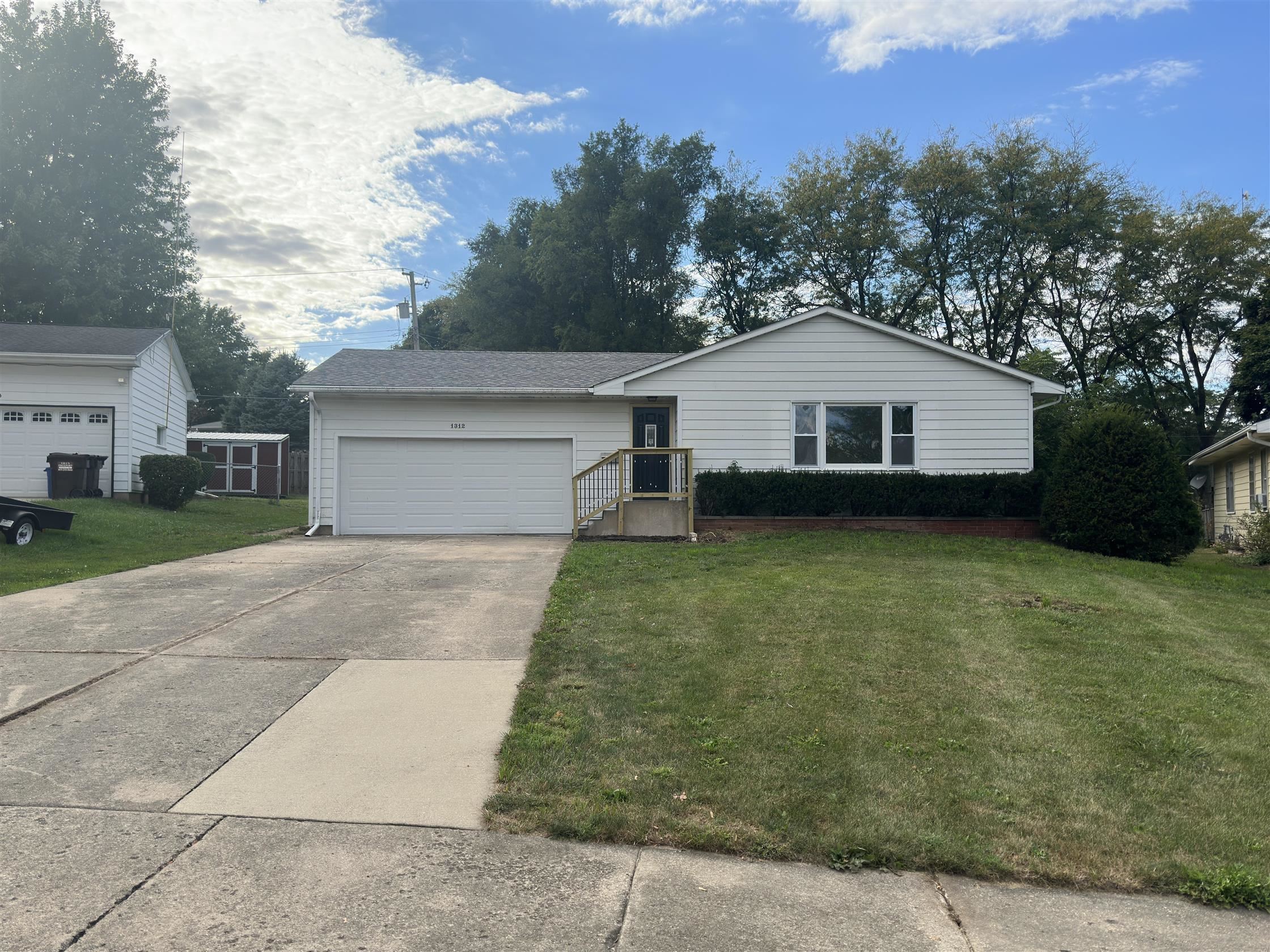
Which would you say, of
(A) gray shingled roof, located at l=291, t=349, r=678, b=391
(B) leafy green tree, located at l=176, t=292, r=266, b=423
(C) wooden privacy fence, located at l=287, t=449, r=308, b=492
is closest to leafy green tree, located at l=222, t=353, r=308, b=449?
(B) leafy green tree, located at l=176, t=292, r=266, b=423

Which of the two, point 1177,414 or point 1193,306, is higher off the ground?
point 1193,306

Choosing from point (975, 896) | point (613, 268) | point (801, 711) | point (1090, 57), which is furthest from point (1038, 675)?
point (613, 268)

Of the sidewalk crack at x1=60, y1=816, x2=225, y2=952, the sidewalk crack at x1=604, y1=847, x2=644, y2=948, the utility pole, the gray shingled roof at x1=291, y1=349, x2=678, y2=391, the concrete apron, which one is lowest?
the sidewalk crack at x1=604, y1=847, x2=644, y2=948

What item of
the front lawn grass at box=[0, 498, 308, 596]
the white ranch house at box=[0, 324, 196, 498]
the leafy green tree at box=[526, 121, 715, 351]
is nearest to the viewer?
the front lawn grass at box=[0, 498, 308, 596]

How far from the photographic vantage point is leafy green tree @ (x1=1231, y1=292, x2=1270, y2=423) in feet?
A: 91.1

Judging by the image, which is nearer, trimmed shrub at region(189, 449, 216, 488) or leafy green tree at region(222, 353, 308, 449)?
trimmed shrub at region(189, 449, 216, 488)

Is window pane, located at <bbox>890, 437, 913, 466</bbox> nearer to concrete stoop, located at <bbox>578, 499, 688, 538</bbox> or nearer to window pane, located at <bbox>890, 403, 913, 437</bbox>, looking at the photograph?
window pane, located at <bbox>890, 403, 913, 437</bbox>

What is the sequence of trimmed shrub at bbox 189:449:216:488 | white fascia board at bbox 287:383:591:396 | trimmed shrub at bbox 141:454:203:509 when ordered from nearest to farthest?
1. white fascia board at bbox 287:383:591:396
2. trimmed shrub at bbox 141:454:203:509
3. trimmed shrub at bbox 189:449:216:488

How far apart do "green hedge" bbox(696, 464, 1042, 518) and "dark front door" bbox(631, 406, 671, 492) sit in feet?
4.84

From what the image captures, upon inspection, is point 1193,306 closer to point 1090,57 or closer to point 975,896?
point 1090,57

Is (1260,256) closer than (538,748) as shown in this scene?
No

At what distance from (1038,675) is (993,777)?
2.07 m

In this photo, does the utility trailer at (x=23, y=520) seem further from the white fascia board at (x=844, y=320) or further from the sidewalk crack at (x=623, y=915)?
the sidewalk crack at (x=623, y=915)

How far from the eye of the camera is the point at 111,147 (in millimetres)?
32500
